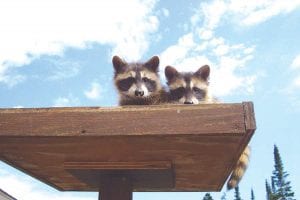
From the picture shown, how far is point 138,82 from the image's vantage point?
5.12 m

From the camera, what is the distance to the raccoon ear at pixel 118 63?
562 cm

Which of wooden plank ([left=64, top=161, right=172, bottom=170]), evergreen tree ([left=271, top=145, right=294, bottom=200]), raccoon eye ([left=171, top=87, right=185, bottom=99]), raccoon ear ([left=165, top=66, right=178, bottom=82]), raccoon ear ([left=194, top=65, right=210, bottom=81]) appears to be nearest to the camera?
wooden plank ([left=64, top=161, right=172, bottom=170])

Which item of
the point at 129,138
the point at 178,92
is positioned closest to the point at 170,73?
the point at 178,92

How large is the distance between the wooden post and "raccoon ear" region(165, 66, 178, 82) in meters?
2.28

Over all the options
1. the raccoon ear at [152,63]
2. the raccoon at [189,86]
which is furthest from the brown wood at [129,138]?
the raccoon ear at [152,63]

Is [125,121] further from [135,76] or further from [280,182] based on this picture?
[280,182]

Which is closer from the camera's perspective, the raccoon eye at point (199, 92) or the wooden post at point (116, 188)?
the wooden post at point (116, 188)

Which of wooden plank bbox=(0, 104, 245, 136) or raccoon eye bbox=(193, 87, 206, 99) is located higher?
raccoon eye bbox=(193, 87, 206, 99)

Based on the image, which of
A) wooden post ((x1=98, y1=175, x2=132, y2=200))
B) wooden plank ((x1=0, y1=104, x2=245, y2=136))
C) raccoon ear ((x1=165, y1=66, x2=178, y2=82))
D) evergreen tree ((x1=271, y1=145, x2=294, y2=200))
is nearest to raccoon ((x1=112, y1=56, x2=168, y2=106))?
raccoon ear ((x1=165, y1=66, x2=178, y2=82))

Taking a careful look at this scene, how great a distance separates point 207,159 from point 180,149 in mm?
295

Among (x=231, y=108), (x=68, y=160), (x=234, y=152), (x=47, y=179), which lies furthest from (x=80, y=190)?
(x=231, y=108)

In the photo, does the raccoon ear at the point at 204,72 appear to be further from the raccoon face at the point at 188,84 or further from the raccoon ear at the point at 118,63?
the raccoon ear at the point at 118,63

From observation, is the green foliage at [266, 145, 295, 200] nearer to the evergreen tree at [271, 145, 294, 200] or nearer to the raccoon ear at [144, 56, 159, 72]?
the evergreen tree at [271, 145, 294, 200]

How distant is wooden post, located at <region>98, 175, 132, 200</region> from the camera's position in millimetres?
2984
